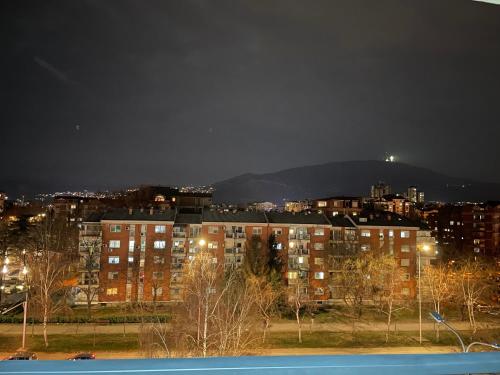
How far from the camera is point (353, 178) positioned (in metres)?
105

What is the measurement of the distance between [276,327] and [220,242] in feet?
22.3

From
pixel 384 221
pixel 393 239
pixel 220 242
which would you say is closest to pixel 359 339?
pixel 220 242

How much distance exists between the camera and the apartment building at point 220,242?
1947 centimetres

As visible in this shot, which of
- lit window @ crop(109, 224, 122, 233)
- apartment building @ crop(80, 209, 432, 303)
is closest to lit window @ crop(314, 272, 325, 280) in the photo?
apartment building @ crop(80, 209, 432, 303)

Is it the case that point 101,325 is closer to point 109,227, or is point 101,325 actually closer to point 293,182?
point 109,227

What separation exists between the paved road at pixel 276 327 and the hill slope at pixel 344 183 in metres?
56.1

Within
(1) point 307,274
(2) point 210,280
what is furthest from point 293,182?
(2) point 210,280

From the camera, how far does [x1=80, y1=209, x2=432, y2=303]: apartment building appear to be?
766 inches

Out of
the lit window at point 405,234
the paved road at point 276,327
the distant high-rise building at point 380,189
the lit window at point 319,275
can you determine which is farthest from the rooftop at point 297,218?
the distant high-rise building at point 380,189

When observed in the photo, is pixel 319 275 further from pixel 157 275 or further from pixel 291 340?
pixel 157 275

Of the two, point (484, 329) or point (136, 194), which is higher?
point (136, 194)

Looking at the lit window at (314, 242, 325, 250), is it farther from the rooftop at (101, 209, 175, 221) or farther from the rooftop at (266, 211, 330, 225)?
the rooftop at (101, 209, 175, 221)

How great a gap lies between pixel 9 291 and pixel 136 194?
107ft

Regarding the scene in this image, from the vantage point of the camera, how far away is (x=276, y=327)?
15.2 metres
